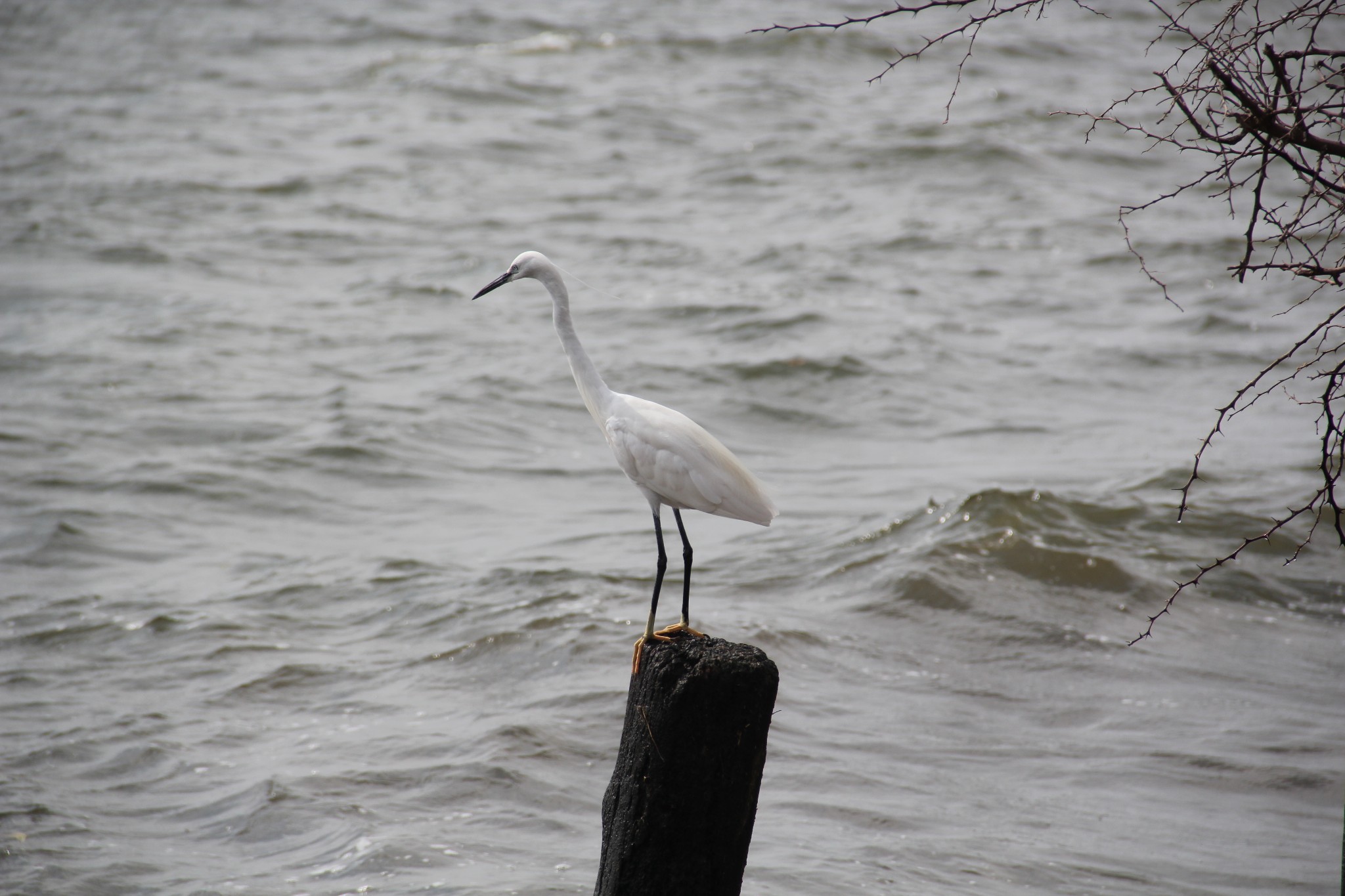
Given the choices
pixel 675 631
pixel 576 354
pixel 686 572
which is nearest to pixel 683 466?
pixel 686 572

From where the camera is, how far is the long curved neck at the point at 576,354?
423 centimetres

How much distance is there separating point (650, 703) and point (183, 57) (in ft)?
70.8

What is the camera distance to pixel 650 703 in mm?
3262

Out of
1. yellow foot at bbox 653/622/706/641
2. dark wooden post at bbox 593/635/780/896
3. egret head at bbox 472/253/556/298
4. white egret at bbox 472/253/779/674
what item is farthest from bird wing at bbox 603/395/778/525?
dark wooden post at bbox 593/635/780/896

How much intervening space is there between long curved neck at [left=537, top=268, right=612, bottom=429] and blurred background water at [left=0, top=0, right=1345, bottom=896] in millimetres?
2006

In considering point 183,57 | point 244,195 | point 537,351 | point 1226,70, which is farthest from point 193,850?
point 183,57

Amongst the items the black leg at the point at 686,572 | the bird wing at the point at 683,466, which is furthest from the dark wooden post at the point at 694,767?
the bird wing at the point at 683,466

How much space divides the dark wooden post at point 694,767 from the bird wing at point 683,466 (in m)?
0.69

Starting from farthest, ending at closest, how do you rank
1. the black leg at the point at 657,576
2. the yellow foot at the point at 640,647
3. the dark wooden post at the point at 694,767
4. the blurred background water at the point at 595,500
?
the blurred background water at the point at 595,500 < the black leg at the point at 657,576 < the yellow foot at the point at 640,647 < the dark wooden post at the point at 694,767

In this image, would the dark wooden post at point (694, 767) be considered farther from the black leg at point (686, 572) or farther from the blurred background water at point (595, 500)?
the blurred background water at point (595, 500)

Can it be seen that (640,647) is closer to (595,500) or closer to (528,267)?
(528,267)

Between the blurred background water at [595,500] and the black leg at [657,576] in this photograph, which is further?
the blurred background water at [595,500]

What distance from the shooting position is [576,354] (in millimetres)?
4273

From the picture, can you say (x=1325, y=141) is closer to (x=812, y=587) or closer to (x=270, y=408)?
(x=812, y=587)
